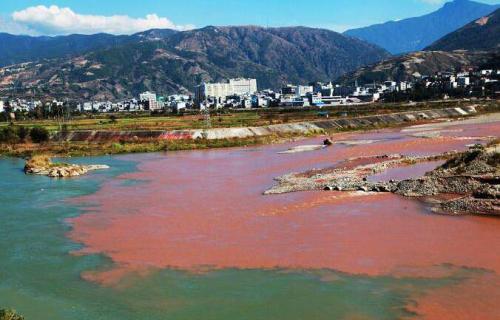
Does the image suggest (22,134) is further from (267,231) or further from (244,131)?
(267,231)

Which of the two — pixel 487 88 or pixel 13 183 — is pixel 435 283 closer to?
pixel 13 183

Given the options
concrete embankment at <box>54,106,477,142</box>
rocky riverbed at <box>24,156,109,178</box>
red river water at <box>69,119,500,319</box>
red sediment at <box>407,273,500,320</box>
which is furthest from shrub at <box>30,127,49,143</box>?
red sediment at <box>407,273,500,320</box>

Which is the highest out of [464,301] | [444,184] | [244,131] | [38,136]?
[38,136]

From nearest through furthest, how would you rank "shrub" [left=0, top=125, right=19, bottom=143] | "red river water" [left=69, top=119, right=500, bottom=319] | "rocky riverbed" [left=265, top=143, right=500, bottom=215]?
"red river water" [left=69, top=119, right=500, bottom=319] → "rocky riverbed" [left=265, top=143, right=500, bottom=215] → "shrub" [left=0, top=125, right=19, bottom=143]

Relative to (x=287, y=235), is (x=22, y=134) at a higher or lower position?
higher

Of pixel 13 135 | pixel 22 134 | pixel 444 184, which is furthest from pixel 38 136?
A: pixel 444 184

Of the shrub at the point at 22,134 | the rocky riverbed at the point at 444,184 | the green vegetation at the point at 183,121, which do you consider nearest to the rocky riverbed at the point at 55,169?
the rocky riverbed at the point at 444,184

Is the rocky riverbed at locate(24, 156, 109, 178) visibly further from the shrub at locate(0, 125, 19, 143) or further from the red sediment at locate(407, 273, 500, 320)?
the red sediment at locate(407, 273, 500, 320)
